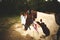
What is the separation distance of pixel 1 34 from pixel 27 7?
44 cm

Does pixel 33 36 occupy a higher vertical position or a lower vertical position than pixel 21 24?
lower

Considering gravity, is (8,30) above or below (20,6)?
below

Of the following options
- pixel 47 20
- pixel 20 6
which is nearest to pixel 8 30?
pixel 20 6

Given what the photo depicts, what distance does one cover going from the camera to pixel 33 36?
7.25 ft

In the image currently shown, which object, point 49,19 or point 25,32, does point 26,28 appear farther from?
point 49,19

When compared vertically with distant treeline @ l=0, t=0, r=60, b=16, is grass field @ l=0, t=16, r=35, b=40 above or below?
below

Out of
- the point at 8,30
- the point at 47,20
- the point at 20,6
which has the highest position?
the point at 20,6

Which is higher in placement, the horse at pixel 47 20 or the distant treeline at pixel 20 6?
the distant treeline at pixel 20 6

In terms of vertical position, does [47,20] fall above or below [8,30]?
above

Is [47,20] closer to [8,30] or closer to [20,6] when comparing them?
[20,6]

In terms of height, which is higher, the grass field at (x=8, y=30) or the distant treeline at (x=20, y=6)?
the distant treeline at (x=20, y=6)

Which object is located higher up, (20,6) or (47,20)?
(20,6)

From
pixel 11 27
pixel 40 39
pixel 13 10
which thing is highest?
pixel 13 10

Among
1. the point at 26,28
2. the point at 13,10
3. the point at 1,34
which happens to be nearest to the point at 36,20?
the point at 26,28
